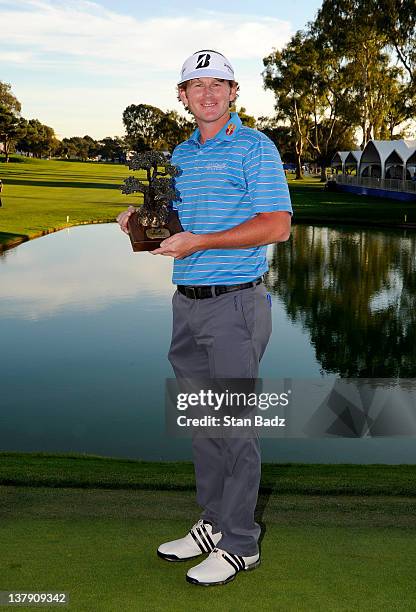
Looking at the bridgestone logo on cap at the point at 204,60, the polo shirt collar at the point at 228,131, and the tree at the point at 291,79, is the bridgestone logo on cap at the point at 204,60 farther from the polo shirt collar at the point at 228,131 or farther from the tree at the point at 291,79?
the tree at the point at 291,79

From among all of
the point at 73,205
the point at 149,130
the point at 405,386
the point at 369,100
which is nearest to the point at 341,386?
the point at 405,386

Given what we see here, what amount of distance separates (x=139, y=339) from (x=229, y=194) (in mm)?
11288

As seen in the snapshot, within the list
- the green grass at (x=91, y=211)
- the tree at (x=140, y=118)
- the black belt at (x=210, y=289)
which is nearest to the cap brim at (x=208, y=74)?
the black belt at (x=210, y=289)

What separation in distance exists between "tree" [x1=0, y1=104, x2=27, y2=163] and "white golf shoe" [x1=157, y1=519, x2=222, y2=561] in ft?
430

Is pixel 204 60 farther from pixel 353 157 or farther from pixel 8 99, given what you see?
pixel 8 99

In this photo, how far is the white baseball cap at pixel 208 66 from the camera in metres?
3.65

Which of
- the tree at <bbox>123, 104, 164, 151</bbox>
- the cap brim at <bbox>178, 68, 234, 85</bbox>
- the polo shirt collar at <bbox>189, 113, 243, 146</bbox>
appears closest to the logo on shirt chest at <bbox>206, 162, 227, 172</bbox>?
the polo shirt collar at <bbox>189, 113, 243, 146</bbox>

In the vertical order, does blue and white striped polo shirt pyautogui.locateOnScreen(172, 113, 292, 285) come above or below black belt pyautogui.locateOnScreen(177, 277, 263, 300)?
above

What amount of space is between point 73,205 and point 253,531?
45647mm

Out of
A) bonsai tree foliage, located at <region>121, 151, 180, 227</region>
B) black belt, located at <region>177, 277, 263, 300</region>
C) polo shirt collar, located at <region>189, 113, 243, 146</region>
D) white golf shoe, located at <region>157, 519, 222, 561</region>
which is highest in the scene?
polo shirt collar, located at <region>189, 113, 243, 146</region>

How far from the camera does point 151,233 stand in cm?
361

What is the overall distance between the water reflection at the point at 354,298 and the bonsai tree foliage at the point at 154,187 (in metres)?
9.12

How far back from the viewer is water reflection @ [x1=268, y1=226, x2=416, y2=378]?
1376 centimetres

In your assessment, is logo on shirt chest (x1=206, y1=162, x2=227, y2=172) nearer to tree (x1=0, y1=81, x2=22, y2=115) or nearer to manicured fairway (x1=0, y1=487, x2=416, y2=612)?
manicured fairway (x1=0, y1=487, x2=416, y2=612)
